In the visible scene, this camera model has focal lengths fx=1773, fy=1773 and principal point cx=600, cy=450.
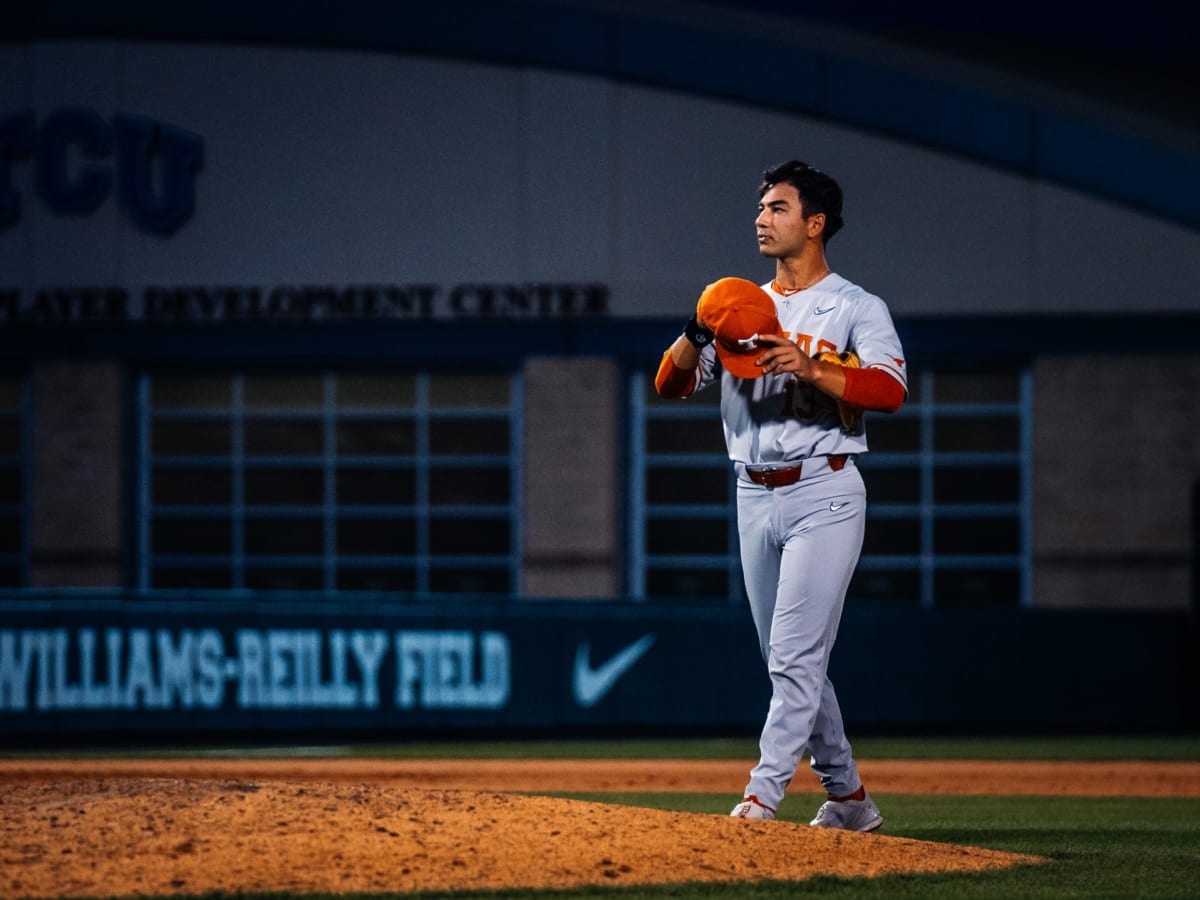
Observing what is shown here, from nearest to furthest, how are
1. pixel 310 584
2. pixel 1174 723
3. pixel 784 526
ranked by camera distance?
pixel 784 526 < pixel 1174 723 < pixel 310 584

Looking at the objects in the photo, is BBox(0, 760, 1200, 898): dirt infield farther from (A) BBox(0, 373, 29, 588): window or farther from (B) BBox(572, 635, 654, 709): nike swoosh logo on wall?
(A) BBox(0, 373, 29, 588): window

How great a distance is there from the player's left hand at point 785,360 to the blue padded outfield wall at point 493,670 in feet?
31.6

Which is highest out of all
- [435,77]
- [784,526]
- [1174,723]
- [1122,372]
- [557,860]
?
[435,77]

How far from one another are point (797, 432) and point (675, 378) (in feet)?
1.80

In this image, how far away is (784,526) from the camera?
6.12 m

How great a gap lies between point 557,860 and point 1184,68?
20.7 meters

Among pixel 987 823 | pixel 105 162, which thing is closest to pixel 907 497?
pixel 105 162

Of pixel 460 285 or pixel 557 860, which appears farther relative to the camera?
pixel 460 285

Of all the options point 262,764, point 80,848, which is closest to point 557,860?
point 80,848

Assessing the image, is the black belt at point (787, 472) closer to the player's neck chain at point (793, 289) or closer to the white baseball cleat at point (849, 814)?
the player's neck chain at point (793, 289)

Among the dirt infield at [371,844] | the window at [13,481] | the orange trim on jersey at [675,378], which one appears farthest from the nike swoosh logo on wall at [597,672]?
the window at [13,481]

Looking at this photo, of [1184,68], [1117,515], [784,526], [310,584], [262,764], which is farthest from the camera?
[1184,68]

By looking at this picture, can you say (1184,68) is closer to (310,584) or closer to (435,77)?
(435,77)

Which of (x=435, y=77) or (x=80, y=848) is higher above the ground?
(x=435, y=77)
